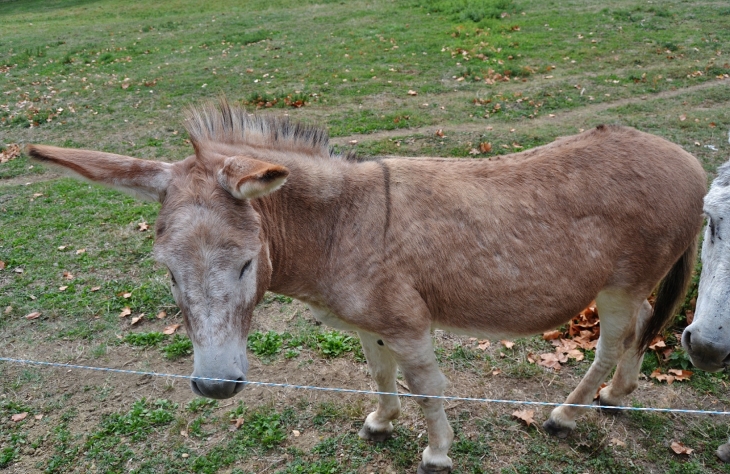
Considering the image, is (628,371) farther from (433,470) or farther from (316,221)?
(316,221)

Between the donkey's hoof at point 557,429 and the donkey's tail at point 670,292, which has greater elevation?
the donkey's tail at point 670,292

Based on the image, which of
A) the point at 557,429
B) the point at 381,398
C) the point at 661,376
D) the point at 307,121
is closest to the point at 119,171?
the point at 381,398

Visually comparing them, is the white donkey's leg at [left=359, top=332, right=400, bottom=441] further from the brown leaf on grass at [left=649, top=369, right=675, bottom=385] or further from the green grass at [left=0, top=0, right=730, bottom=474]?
the brown leaf on grass at [left=649, top=369, right=675, bottom=385]

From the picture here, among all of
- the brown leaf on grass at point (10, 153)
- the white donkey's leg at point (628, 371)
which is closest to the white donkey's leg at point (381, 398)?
the white donkey's leg at point (628, 371)

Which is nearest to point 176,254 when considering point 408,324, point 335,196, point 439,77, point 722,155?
point 335,196

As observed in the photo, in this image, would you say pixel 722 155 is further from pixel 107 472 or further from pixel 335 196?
pixel 107 472

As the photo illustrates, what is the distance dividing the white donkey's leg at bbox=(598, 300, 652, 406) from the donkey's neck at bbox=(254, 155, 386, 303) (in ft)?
7.53

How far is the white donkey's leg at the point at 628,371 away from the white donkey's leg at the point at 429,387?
1491 millimetres

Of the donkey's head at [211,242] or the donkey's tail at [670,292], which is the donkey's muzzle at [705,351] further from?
the donkey's head at [211,242]

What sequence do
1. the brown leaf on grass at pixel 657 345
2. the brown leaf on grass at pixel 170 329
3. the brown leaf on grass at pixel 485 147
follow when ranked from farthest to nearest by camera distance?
the brown leaf on grass at pixel 485 147 → the brown leaf on grass at pixel 170 329 → the brown leaf on grass at pixel 657 345

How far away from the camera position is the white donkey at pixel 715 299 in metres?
2.63

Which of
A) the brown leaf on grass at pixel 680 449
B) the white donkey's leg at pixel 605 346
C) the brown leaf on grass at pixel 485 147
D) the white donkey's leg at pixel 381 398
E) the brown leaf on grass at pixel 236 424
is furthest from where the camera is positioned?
the brown leaf on grass at pixel 485 147

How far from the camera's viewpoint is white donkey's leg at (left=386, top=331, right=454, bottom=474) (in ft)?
11.0

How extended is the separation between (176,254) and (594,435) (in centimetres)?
349
